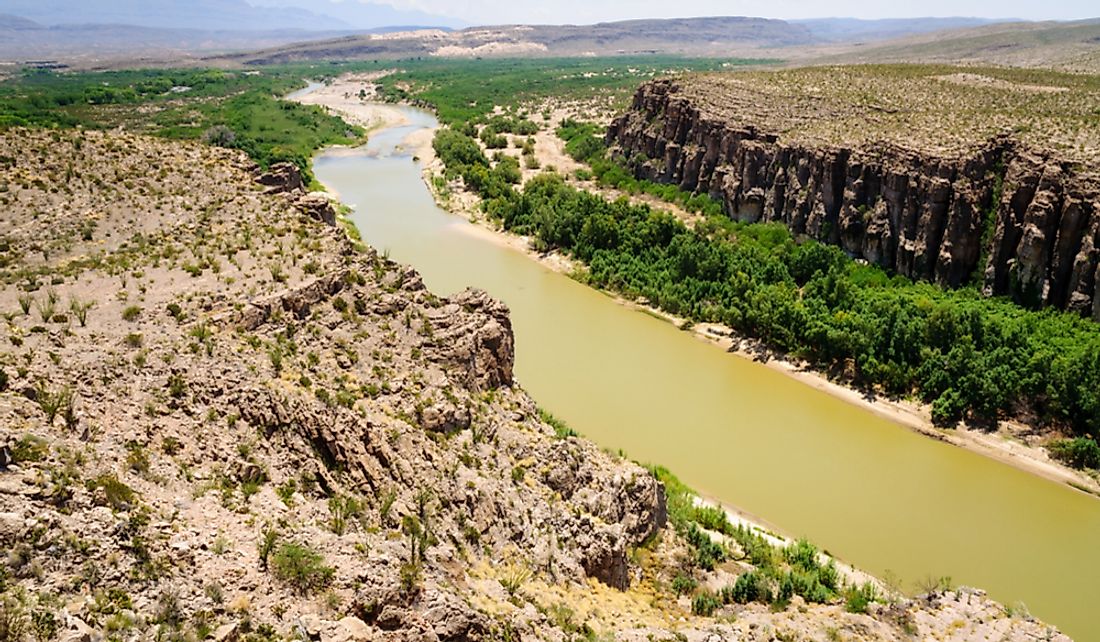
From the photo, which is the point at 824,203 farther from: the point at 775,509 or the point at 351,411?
the point at 351,411

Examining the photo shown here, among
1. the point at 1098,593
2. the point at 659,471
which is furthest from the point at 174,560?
the point at 1098,593

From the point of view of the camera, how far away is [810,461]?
1144 inches

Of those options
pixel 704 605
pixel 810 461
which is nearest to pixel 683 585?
pixel 704 605

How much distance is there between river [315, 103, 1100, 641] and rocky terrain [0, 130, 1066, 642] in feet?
17.8

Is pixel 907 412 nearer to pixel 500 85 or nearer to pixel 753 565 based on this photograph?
pixel 753 565

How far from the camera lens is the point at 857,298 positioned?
38469 millimetres

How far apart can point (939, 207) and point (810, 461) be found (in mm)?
18341

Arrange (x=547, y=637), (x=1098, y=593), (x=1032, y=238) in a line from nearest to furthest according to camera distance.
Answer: (x=547, y=637)
(x=1098, y=593)
(x=1032, y=238)

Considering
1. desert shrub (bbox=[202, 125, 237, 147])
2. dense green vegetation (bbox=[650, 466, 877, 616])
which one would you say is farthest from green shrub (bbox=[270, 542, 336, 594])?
desert shrub (bbox=[202, 125, 237, 147])

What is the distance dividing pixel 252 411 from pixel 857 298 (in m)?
31.8

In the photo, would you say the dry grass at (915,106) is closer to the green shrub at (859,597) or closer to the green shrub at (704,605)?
the green shrub at (859,597)

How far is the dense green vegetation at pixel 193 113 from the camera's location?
64688 millimetres

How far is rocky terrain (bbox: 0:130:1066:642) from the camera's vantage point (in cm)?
1088

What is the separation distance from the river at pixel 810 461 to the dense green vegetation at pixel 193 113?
34.6 meters
